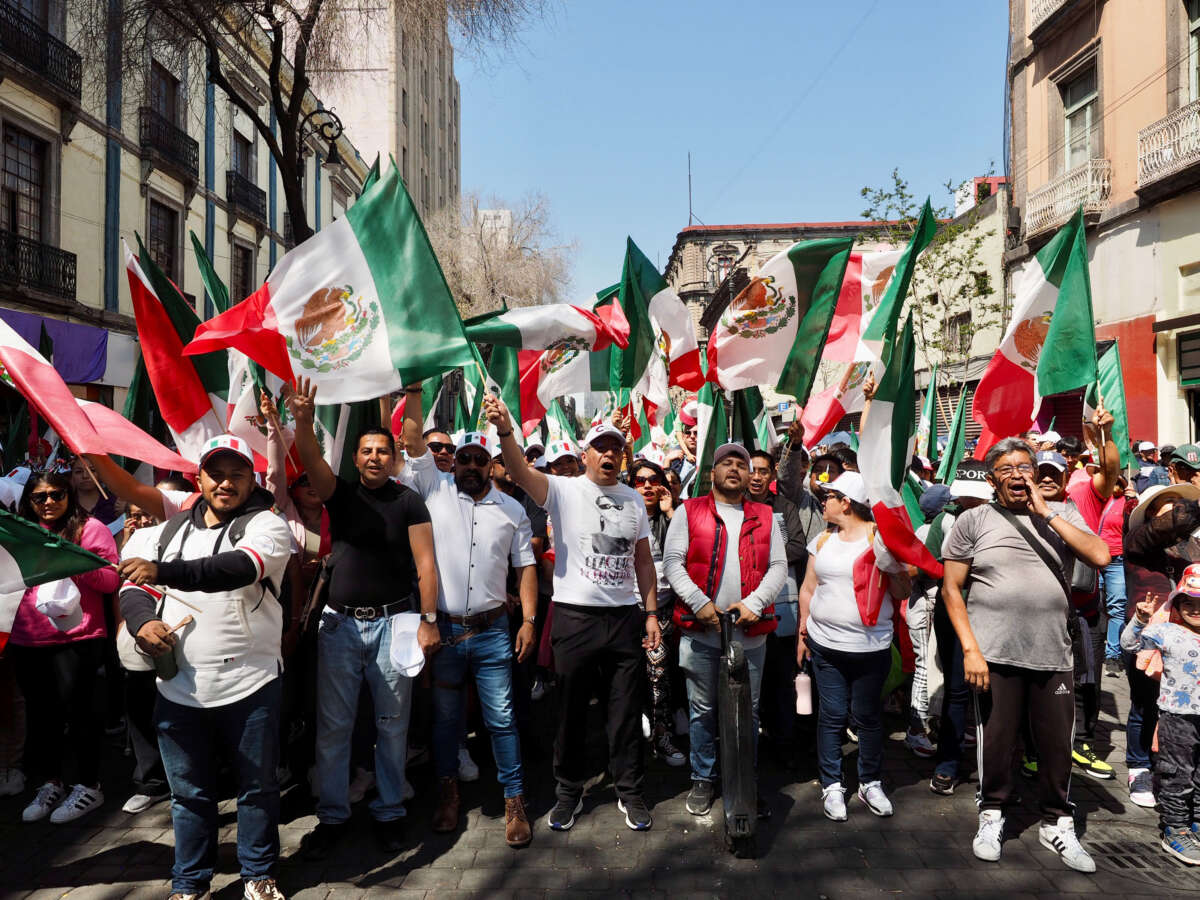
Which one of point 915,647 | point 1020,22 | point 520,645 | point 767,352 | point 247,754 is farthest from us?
point 1020,22

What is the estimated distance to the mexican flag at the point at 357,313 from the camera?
4.25 meters

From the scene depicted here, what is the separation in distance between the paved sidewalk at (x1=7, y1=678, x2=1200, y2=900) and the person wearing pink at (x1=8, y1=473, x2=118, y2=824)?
21 centimetres

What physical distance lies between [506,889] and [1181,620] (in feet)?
11.4

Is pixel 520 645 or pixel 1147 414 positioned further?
pixel 1147 414

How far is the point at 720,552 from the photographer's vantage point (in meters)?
4.62

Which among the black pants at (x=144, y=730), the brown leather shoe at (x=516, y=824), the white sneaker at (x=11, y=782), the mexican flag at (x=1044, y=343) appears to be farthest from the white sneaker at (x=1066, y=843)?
the white sneaker at (x=11, y=782)

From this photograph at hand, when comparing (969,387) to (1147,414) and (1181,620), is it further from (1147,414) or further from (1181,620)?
(1181,620)

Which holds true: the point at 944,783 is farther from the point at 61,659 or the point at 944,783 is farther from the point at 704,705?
the point at 61,659

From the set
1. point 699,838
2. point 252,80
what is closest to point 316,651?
point 699,838

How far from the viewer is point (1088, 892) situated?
370 centimetres

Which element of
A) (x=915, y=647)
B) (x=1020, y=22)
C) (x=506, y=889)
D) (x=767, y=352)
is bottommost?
(x=506, y=889)

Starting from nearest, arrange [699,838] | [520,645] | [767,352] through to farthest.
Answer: [699,838] → [520,645] → [767,352]

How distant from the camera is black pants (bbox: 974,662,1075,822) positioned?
404 centimetres

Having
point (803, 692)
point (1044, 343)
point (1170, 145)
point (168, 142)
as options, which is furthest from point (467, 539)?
point (168, 142)
